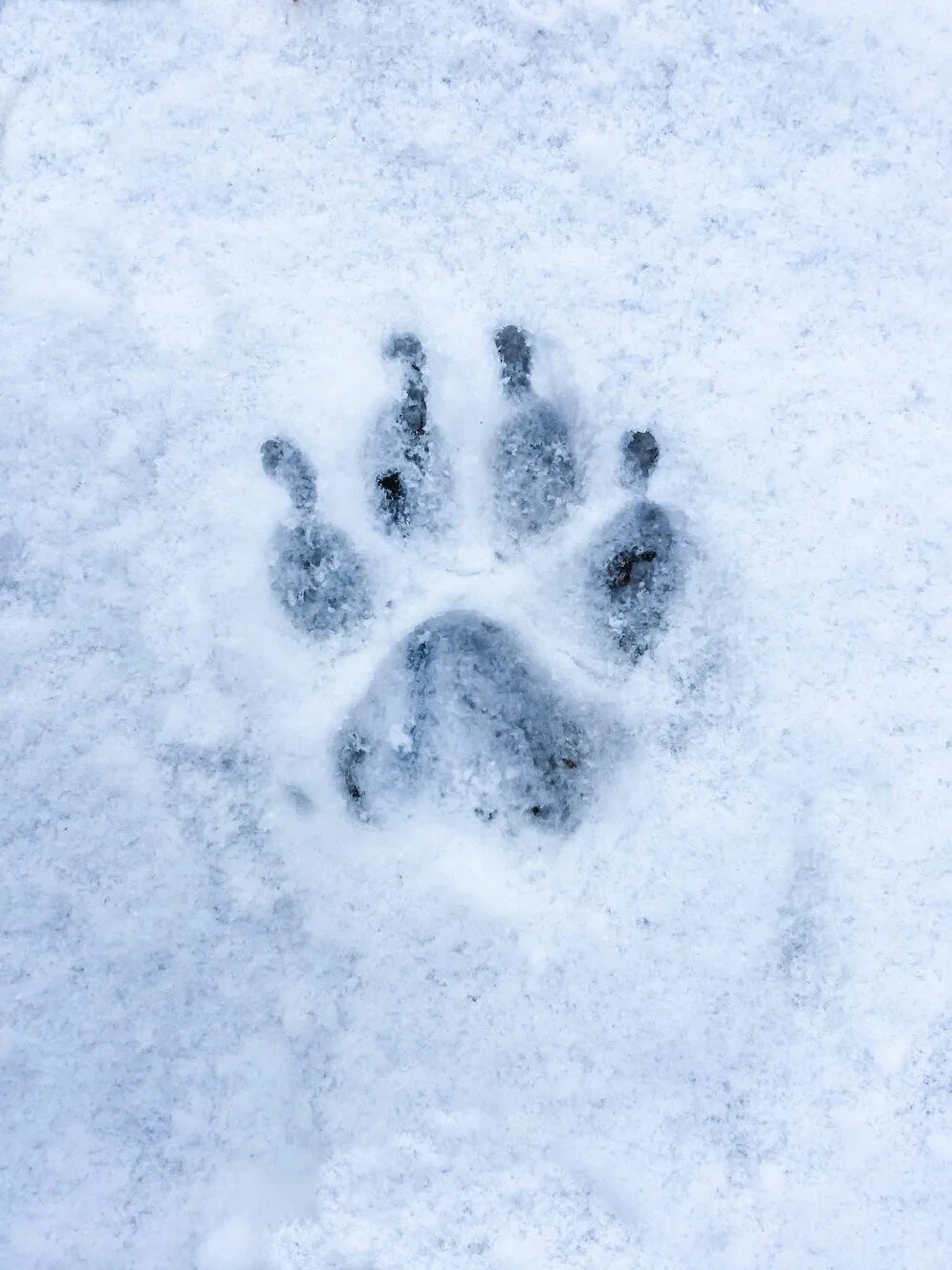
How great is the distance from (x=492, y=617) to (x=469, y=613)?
4cm

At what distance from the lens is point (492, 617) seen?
1698mm

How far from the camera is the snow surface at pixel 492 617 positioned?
1.65 m

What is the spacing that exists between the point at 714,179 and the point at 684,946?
137cm

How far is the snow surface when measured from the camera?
1.65 metres

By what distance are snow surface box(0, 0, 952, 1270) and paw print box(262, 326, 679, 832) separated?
0.04m

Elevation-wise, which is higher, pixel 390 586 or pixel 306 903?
pixel 390 586

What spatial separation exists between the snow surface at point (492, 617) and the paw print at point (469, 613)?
0.04 meters

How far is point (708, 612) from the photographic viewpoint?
1.67 m

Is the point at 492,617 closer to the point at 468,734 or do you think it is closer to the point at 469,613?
the point at 469,613

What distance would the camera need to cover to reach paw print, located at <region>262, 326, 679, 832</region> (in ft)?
5.39

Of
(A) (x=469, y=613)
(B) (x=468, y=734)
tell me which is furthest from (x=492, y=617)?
(B) (x=468, y=734)

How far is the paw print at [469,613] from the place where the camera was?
164 cm

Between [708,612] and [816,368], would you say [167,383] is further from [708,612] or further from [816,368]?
[816,368]

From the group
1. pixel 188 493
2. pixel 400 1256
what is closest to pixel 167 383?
pixel 188 493
